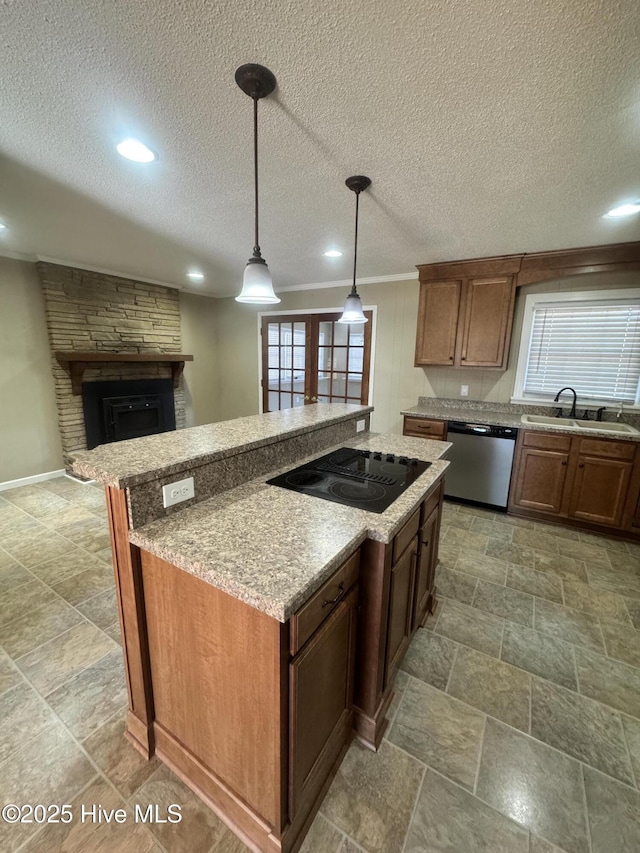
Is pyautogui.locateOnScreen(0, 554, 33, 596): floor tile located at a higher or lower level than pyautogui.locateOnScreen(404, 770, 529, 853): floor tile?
higher

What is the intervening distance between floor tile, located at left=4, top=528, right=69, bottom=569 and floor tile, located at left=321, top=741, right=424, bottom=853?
249 cm

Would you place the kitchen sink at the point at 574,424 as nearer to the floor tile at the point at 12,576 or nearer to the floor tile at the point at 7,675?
the floor tile at the point at 7,675

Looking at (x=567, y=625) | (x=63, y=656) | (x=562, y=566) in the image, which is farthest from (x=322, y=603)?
(x=562, y=566)

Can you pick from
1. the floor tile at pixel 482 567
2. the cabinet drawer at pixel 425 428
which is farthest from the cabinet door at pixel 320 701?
the cabinet drawer at pixel 425 428

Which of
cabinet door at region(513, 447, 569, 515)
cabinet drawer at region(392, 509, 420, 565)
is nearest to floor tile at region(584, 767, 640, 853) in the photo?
cabinet drawer at region(392, 509, 420, 565)

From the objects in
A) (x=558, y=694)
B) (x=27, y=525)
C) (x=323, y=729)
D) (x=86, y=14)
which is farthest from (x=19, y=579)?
(x=558, y=694)

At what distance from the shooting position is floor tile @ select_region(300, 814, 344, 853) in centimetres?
109

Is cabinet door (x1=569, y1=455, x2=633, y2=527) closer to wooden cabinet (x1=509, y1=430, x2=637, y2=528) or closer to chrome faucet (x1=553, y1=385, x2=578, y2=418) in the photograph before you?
wooden cabinet (x1=509, y1=430, x2=637, y2=528)

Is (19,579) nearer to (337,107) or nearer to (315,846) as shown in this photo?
(315,846)

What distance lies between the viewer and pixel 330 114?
1.43m

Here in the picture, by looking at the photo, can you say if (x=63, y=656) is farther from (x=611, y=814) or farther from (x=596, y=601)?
(x=596, y=601)

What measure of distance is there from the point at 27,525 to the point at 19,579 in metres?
0.91

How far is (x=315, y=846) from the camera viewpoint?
109 centimetres

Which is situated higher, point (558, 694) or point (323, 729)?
point (323, 729)
